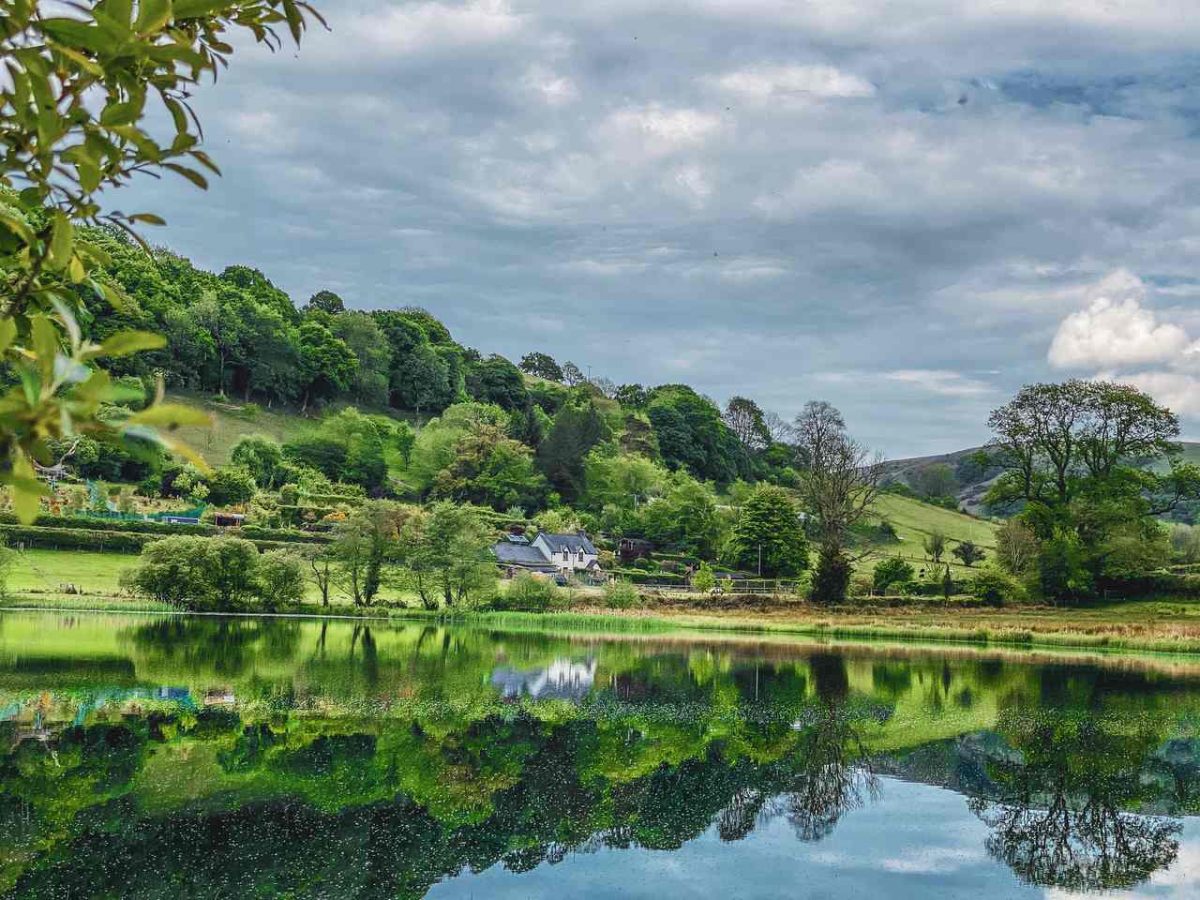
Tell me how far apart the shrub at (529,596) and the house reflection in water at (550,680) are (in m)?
21.3

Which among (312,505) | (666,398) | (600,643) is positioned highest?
(666,398)

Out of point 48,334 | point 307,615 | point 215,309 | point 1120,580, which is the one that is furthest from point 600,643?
point 215,309

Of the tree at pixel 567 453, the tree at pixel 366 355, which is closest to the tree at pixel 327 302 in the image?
the tree at pixel 366 355

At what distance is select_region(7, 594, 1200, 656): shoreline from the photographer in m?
44.2

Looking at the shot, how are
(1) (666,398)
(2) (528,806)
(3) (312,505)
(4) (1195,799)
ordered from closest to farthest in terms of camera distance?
1. (2) (528,806)
2. (4) (1195,799)
3. (3) (312,505)
4. (1) (666,398)

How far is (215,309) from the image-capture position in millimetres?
104250

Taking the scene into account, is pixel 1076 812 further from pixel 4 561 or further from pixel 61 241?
pixel 4 561

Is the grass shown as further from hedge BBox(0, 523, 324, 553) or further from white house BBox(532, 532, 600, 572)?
white house BBox(532, 532, 600, 572)

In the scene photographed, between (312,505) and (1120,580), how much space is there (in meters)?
55.2

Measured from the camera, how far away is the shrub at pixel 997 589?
54.7 m

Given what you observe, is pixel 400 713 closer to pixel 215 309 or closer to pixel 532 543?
pixel 532 543

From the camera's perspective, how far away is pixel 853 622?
167 feet

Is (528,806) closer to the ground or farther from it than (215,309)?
closer to the ground

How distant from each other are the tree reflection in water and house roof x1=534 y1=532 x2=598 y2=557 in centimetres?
5789
